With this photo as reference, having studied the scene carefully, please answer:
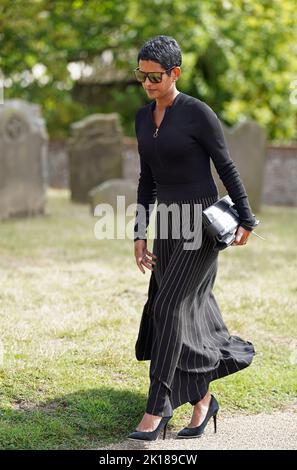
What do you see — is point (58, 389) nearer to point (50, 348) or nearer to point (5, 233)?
point (50, 348)

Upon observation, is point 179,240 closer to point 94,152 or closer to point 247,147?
point 247,147

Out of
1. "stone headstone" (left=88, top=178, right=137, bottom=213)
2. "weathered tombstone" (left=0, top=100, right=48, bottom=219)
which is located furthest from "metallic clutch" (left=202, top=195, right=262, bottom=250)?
"stone headstone" (left=88, top=178, right=137, bottom=213)

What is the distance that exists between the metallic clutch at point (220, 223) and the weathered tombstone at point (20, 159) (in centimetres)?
A: 887

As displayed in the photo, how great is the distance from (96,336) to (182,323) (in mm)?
1974

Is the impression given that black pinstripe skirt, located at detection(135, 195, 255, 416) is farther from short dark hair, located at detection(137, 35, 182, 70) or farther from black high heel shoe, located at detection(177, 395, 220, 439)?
short dark hair, located at detection(137, 35, 182, 70)

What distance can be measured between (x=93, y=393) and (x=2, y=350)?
976 millimetres

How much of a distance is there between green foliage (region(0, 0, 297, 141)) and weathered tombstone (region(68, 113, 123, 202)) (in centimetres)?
394

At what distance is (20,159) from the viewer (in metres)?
12.9

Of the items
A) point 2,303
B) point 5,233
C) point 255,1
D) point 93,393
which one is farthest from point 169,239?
point 255,1

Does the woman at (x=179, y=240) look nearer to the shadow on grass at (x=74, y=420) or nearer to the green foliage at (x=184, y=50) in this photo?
the shadow on grass at (x=74, y=420)

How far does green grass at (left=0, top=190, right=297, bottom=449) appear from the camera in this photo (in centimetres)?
448

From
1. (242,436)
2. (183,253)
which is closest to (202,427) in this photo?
(242,436)

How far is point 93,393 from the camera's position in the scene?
15.9 ft

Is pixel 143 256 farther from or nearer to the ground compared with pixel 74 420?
farther from the ground
